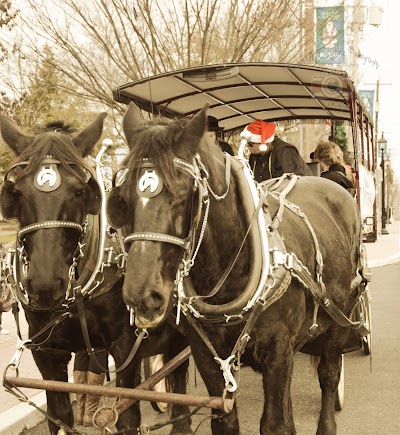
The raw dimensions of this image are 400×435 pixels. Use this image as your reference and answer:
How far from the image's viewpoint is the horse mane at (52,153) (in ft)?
11.6

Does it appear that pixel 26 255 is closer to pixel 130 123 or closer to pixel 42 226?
pixel 42 226

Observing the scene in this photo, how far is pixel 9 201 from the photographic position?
136 inches

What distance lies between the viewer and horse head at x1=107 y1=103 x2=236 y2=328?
2.67 m

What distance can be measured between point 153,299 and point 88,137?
5.06 feet

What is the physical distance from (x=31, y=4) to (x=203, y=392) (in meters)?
7.13

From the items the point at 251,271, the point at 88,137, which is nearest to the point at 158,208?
the point at 251,271

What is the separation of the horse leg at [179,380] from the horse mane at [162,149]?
6.41 ft

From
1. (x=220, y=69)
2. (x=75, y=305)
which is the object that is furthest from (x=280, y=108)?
(x=75, y=305)

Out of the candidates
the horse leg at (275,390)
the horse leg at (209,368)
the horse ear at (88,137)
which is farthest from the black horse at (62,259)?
the horse leg at (275,390)

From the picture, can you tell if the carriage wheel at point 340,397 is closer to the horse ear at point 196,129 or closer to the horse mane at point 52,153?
the horse mane at point 52,153

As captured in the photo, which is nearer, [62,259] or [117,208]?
[117,208]

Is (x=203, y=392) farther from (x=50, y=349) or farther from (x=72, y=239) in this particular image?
(x=72, y=239)

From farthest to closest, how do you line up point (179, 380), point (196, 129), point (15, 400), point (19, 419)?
1. point (15, 400)
2. point (19, 419)
3. point (179, 380)
4. point (196, 129)

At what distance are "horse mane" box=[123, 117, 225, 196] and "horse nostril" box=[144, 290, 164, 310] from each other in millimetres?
424
